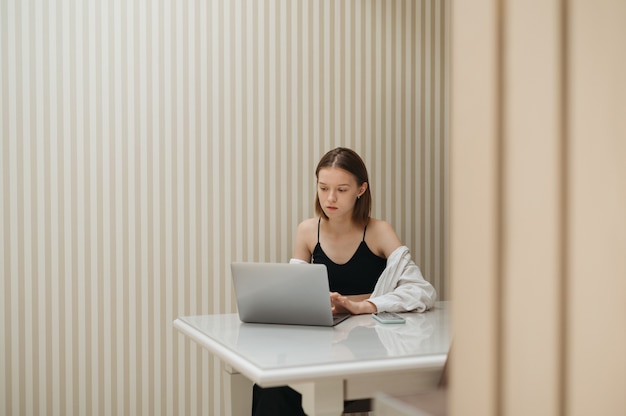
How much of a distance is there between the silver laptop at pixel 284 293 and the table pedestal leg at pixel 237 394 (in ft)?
0.65

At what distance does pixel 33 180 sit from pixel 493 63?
277cm

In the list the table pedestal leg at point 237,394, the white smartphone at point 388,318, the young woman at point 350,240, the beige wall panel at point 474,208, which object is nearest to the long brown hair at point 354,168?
the young woman at point 350,240

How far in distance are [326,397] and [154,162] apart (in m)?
1.73

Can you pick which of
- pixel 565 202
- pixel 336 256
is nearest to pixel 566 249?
pixel 565 202

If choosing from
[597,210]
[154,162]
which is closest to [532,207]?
[597,210]

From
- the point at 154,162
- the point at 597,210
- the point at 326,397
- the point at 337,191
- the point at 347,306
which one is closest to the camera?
the point at 597,210

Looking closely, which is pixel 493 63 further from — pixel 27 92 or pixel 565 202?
pixel 27 92

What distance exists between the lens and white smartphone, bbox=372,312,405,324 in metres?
2.09

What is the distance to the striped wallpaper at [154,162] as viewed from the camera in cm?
279

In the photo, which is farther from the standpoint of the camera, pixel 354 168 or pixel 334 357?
pixel 354 168

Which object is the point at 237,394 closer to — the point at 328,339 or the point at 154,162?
the point at 328,339

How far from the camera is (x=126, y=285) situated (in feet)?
9.58

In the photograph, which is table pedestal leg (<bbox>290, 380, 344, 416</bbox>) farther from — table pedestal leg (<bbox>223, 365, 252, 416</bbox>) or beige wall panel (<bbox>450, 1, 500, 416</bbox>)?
beige wall panel (<bbox>450, 1, 500, 416</bbox>)

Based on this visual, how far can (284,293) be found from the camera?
6.55ft
